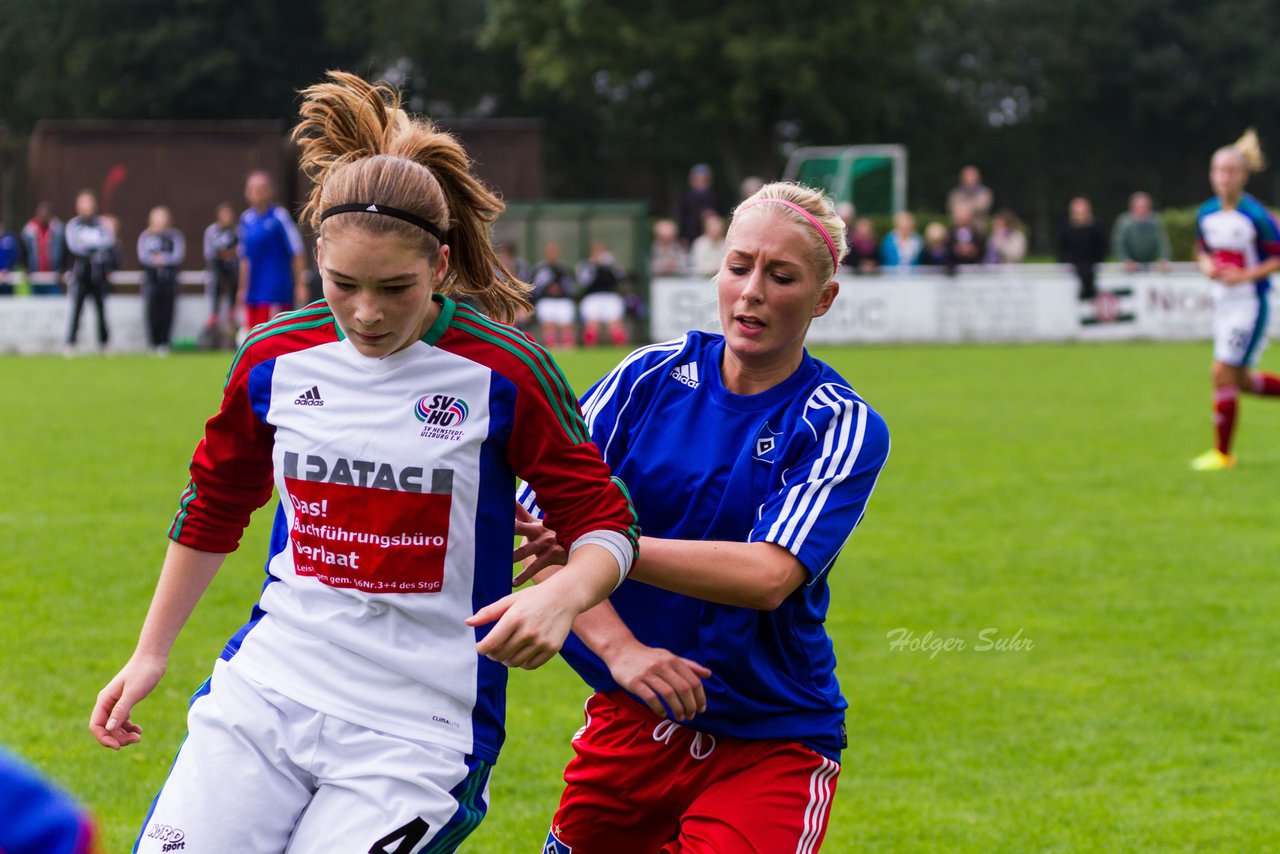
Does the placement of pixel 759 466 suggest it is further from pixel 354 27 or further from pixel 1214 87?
pixel 1214 87

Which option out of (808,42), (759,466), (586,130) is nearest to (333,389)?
(759,466)

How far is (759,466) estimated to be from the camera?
128 inches

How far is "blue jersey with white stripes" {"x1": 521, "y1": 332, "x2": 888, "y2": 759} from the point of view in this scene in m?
3.17

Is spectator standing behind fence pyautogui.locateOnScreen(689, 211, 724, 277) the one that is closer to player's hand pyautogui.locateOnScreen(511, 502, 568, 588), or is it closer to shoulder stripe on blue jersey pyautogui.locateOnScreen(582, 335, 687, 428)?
shoulder stripe on blue jersey pyautogui.locateOnScreen(582, 335, 687, 428)

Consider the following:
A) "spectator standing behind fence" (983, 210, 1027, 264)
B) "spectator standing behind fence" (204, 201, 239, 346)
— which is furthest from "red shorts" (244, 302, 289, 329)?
"spectator standing behind fence" (983, 210, 1027, 264)

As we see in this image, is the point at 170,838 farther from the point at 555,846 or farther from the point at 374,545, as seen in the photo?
the point at 555,846

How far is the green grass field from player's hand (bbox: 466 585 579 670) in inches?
85.4

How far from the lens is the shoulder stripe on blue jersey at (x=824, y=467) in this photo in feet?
10.2

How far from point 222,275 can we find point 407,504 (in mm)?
21734

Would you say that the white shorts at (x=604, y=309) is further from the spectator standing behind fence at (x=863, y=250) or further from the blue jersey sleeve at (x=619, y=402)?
the blue jersey sleeve at (x=619, y=402)

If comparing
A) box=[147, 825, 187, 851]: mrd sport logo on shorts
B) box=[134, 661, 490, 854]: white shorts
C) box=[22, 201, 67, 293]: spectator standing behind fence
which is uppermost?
box=[134, 661, 490, 854]: white shorts

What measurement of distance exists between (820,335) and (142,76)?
3218 centimetres

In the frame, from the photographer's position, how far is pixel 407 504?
282 cm

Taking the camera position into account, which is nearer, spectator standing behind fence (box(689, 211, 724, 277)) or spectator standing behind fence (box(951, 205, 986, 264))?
spectator standing behind fence (box(689, 211, 724, 277))
